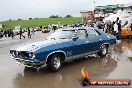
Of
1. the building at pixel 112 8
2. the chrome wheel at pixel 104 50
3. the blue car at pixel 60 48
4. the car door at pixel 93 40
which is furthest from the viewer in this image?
the building at pixel 112 8

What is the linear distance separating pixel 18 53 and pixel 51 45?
4.05ft

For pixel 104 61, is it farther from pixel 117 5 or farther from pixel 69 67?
pixel 117 5

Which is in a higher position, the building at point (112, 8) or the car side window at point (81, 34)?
the building at point (112, 8)

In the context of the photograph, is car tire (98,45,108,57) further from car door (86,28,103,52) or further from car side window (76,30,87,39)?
car side window (76,30,87,39)

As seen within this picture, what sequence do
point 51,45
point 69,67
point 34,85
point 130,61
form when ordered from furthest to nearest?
point 130,61, point 69,67, point 51,45, point 34,85

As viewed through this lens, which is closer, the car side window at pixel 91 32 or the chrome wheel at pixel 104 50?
the car side window at pixel 91 32

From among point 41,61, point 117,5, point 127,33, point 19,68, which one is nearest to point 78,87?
point 41,61

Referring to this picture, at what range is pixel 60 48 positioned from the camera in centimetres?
962

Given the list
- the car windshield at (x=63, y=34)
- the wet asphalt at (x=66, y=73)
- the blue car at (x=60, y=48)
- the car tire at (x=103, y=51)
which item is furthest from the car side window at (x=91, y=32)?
the wet asphalt at (x=66, y=73)

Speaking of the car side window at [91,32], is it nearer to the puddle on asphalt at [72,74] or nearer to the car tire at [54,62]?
the puddle on asphalt at [72,74]

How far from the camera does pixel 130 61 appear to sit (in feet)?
37.1

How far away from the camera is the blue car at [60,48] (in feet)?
→ 29.8

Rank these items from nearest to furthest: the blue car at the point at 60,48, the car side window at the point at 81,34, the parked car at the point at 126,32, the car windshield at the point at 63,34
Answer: the blue car at the point at 60,48 → the car windshield at the point at 63,34 → the car side window at the point at 81,34 → the parked car at the point at 126,32

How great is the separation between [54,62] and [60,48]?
0.55 meters
